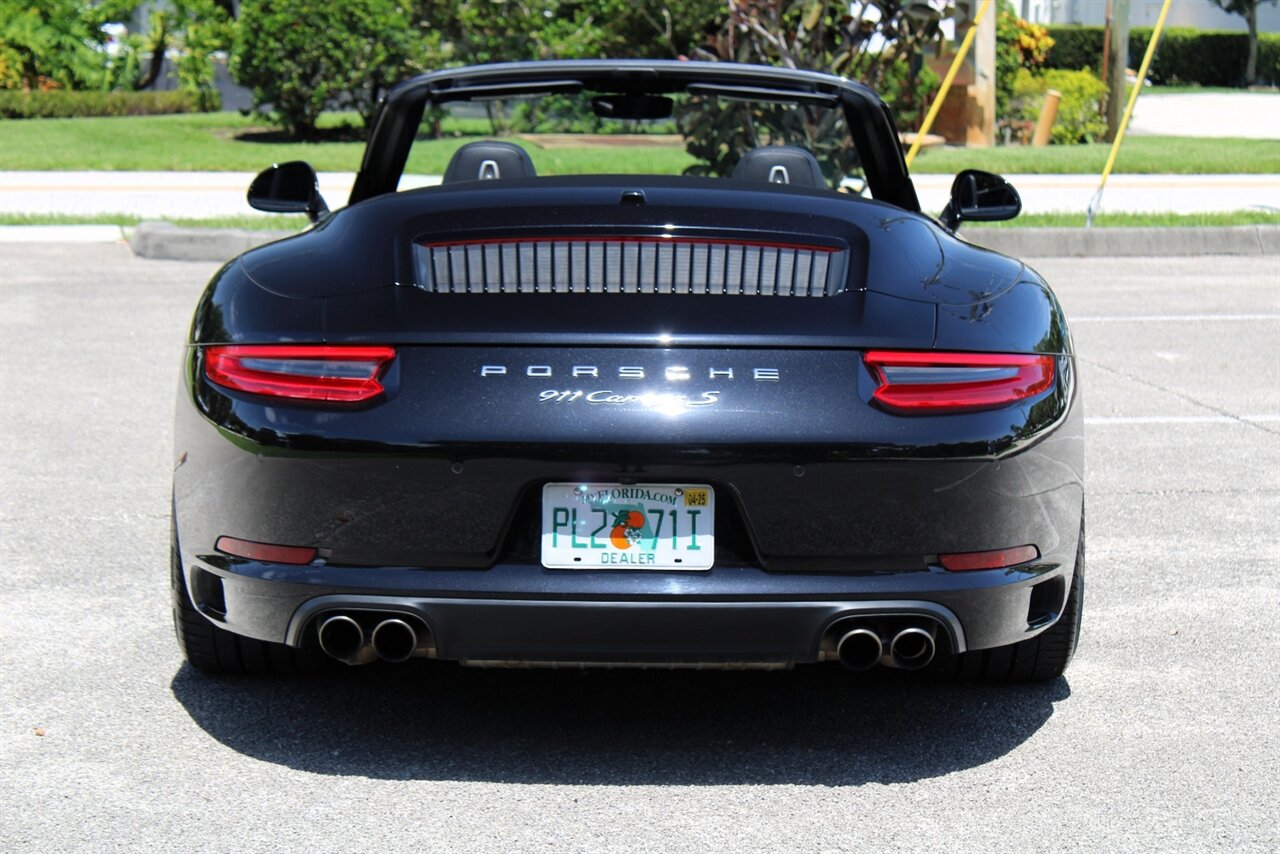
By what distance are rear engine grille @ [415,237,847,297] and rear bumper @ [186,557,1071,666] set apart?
534mm

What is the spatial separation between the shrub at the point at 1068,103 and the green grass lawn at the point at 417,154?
28.5 inches

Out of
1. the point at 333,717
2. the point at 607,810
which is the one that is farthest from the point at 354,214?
the point at 607,810

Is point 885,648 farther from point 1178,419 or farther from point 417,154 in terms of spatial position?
point 417,154

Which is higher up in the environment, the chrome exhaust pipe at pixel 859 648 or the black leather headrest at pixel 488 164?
the black leather headrest at pixel 488 164

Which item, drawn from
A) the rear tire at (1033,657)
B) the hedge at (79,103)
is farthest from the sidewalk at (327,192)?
the rear tire at (1033,657)

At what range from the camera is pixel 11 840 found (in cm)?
323

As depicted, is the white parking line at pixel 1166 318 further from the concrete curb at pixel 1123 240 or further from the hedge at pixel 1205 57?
the hedge at pixel 1205 57

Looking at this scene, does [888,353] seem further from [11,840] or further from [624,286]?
[11,840]

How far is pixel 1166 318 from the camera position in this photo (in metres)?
10.3

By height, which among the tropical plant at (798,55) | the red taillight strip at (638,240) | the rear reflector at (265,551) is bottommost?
the tropical plant at (798,55)

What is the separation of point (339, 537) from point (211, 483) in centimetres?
33

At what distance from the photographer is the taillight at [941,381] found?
3.28 metres

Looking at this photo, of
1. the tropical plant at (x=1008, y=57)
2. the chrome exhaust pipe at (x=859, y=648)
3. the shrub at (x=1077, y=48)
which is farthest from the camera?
the shrub at (x=1077, y=48)

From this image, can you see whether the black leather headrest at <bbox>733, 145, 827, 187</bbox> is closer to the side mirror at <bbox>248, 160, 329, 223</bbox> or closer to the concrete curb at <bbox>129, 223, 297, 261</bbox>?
the side mirror at <bbox>248, 160, 329, 223</bbox>
